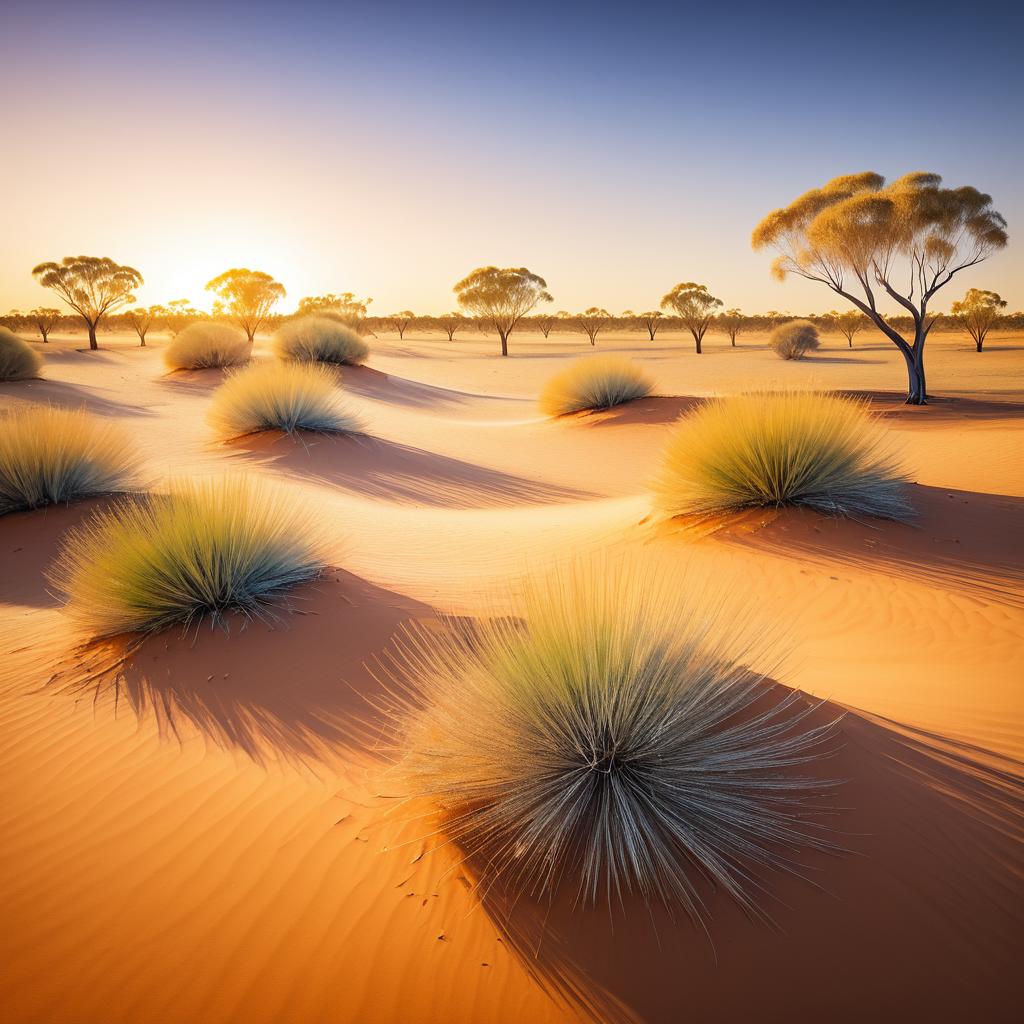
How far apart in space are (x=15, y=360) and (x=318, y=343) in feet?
29.5

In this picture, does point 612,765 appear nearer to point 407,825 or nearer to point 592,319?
point 407,825

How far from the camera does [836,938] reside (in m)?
1.86

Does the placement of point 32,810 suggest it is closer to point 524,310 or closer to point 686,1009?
point 686,1009

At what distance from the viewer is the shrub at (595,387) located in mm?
16812

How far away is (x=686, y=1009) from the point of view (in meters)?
1.70

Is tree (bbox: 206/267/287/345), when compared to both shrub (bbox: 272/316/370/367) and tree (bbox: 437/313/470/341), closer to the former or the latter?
shrub (bbox: 272/316/370/367)

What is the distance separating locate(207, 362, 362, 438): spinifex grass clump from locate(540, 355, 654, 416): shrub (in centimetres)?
708

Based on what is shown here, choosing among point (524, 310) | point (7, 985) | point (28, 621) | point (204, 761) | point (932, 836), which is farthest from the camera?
point (524, 310)

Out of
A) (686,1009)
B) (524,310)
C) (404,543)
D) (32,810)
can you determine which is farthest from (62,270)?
(686,1009)

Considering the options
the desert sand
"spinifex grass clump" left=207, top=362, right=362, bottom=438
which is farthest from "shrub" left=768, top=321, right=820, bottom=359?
the desert sand

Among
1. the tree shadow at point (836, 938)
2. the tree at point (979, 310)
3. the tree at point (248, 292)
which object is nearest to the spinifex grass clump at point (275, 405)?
the tree shadow at point (836, 938)

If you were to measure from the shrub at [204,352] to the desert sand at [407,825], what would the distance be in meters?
17.0

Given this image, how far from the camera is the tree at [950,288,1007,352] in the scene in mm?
39625

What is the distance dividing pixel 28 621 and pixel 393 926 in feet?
15.3
